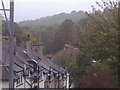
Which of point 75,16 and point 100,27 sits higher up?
point 75,16

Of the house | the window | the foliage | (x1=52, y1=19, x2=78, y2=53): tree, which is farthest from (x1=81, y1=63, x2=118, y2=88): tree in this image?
(x1=52, y1=19, x2=78, y2=53): tree

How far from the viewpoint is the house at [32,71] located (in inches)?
785

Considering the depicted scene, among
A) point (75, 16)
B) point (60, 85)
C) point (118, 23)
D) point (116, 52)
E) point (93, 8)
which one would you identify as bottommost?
point (60, 85)

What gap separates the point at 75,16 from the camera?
5616 centimetres

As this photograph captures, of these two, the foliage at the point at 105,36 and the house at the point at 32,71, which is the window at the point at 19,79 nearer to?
the house at the point at 32,71

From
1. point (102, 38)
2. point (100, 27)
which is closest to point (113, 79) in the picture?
point (102, 38)

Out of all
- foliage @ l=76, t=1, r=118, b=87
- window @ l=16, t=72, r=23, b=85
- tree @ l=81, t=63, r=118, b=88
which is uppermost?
foliage @ l=76, t=1, r=118, b=87

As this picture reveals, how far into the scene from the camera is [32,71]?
23391 millimetres

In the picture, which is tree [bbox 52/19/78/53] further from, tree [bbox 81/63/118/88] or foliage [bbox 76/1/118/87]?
tree [bbox 81/63/118/88]

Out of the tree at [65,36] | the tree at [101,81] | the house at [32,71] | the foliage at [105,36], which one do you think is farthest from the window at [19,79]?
the tree at [65,36]

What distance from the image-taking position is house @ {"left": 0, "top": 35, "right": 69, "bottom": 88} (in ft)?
65.5

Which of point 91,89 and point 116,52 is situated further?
point 116,52

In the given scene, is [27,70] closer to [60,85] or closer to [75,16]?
[60,85]

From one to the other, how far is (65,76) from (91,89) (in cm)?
1968
